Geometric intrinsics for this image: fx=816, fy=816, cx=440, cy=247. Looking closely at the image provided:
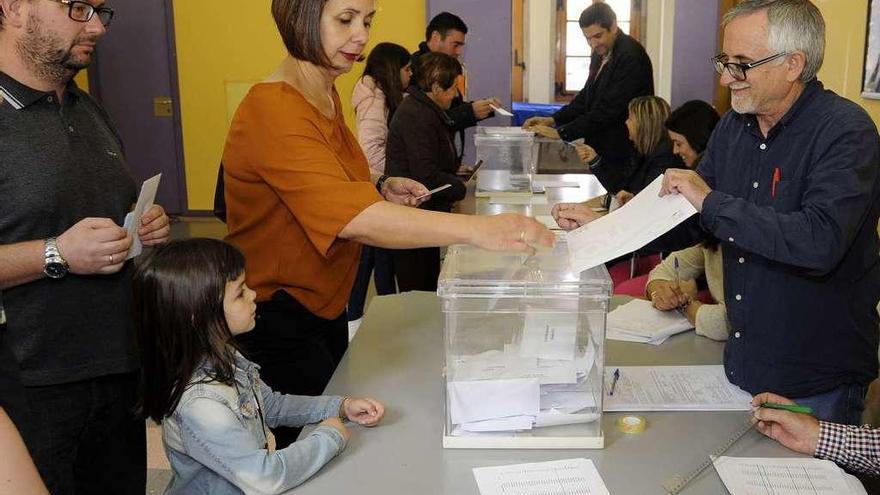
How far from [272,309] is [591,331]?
73cm

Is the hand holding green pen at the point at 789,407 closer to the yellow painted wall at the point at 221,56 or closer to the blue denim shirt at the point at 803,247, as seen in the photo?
the blue denim shirt at the point at 803,247

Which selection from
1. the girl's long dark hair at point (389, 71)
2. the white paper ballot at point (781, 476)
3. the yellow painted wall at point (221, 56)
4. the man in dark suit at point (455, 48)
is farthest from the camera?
the yellow painted wall at point (221, 56)

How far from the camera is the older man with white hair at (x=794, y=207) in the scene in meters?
1.61

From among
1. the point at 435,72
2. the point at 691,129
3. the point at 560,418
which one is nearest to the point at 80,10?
the point at 560,418

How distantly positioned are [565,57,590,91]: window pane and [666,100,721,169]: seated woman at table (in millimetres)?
4721

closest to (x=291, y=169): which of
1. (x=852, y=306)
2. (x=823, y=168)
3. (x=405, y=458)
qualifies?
(x=405, y=458)

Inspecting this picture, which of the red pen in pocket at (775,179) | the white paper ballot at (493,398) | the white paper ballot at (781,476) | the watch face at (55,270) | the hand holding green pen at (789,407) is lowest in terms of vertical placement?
the white paper ballot at (781,476)

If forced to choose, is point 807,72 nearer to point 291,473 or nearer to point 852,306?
point 852,306

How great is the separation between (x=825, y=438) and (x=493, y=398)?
24.4 inches

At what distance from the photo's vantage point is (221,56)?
6.90 metres

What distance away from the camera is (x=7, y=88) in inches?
64.5

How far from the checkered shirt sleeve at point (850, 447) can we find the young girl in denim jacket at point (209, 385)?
0.85 metres

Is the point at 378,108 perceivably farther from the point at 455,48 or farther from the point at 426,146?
the point at 455,48

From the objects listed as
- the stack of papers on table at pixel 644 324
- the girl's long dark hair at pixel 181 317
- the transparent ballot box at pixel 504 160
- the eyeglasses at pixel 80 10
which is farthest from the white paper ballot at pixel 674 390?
the transparent ballot box at pixel 504 160
